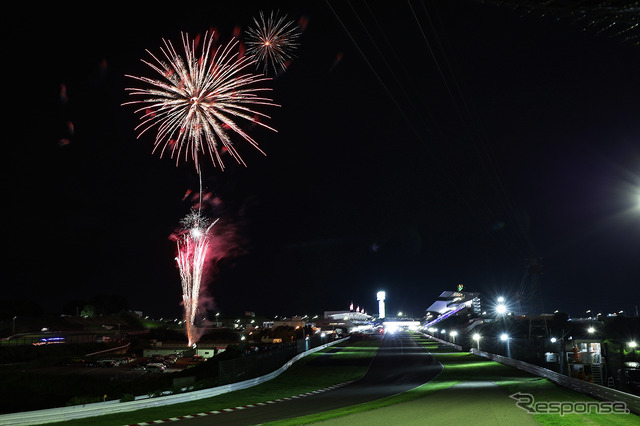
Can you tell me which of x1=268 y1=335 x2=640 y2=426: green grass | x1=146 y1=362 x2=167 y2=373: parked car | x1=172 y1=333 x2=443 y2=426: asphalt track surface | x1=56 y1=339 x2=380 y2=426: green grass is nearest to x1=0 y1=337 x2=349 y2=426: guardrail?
x1=56 y1=339 x2=380 y2=426: green grass

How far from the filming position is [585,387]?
73.9 feet

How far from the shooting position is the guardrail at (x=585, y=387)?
57.1ft

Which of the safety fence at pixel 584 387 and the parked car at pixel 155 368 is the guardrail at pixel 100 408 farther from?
the parked car at pixel 155 368

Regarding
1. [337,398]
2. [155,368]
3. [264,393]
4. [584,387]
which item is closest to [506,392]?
[584,387]

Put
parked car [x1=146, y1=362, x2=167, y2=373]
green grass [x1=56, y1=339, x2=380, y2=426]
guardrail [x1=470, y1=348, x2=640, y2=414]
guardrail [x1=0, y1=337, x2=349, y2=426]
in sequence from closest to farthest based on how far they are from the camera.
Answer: guardrail [x1=470, y1=348, x2=640, y2=414]
guardrail [x1=0, y1=337, x2=349, y2=426]
green grass [x1=56, y1=339, x2=380, y2=426]
parked car [x1=146, y1=362, x2=167, y2=373]

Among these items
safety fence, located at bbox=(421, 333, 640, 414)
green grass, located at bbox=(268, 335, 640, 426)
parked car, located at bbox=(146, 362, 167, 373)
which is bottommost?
parked car, located at bbox=(146, 362, 167, 373)

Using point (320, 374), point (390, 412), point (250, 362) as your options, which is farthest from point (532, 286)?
point (390, 412)

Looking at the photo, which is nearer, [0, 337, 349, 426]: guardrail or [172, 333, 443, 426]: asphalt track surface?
[0, 337, 349, 426]: guardrail

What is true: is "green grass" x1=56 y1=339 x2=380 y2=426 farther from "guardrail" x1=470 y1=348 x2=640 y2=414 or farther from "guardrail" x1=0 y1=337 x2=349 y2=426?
"guardrail" x1=470 y1=348 x2=640 y2=414

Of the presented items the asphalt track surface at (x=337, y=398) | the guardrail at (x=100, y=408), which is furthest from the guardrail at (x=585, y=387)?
the guardrail at (x=100, y=408)

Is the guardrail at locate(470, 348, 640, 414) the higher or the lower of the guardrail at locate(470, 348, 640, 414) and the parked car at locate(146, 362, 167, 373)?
the higher

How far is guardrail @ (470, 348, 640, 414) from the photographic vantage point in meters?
17.4

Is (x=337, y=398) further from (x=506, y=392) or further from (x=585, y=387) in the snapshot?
(x=585, y=387)

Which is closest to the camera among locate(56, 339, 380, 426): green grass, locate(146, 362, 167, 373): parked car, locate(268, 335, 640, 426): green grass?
locate(268, 335, 640, 426): green grass
